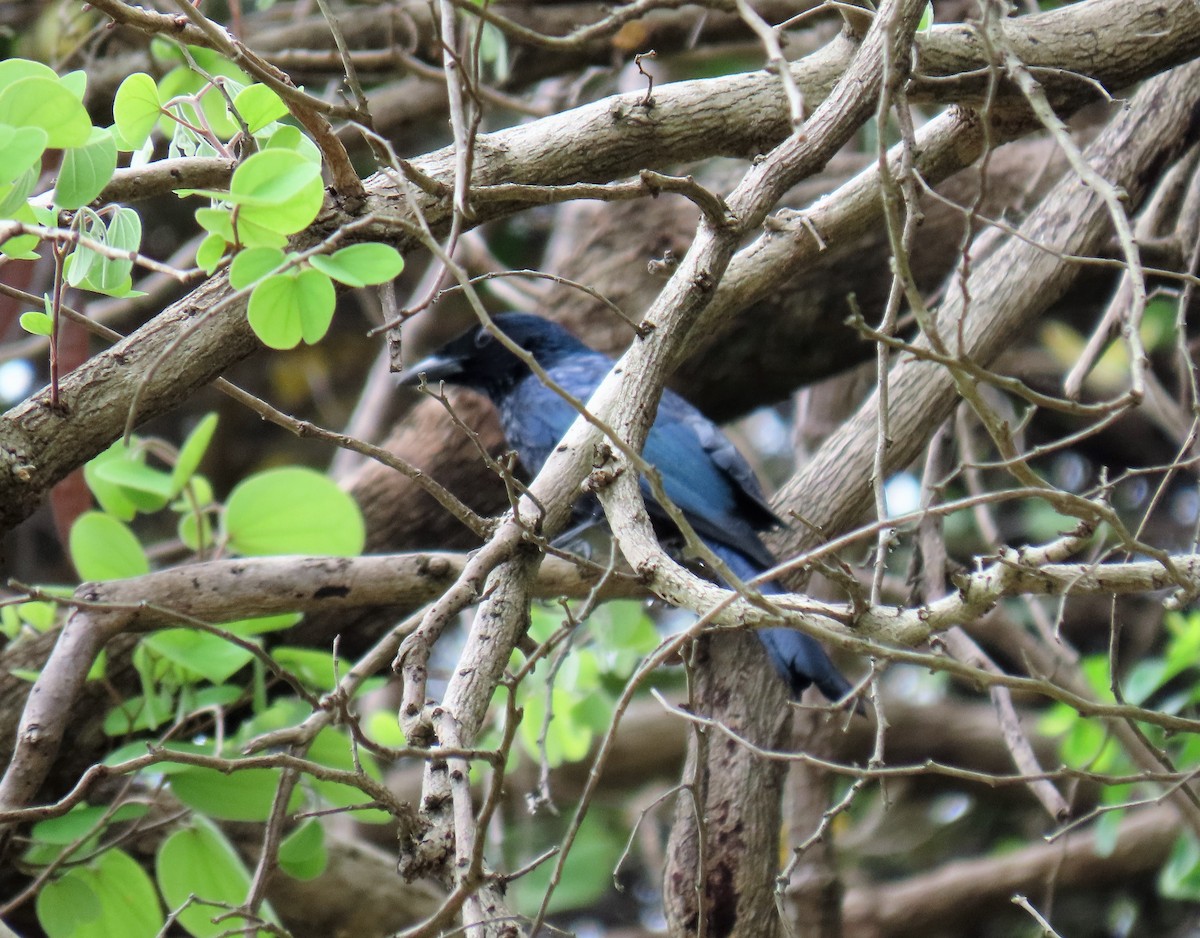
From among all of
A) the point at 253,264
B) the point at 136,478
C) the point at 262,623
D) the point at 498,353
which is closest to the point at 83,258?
the point at 253,264

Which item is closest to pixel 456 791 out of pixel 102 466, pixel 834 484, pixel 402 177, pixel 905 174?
pixel 402 177

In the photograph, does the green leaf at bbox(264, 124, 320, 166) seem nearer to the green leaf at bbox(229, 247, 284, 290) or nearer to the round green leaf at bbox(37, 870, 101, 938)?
the green leaf at bbox(229, 247, 284, 290)

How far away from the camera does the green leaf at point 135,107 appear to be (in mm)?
1936

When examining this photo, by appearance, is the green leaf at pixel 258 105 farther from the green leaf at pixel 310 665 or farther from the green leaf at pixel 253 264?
the green leaf at pixel 310 665

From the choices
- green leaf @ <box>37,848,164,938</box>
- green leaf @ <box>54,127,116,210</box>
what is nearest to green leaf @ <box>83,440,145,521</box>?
green leaf @ <box>37,848,164,938</box>

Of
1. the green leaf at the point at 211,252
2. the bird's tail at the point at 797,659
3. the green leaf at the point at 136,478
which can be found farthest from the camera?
the bird's tail at the point at 797,659

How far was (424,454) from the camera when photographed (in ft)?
12.8

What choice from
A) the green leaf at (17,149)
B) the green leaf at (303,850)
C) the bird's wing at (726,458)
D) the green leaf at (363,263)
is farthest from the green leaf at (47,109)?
the bird's wing at (726,458)

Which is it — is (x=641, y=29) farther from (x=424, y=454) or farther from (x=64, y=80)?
(x=64, y=80)

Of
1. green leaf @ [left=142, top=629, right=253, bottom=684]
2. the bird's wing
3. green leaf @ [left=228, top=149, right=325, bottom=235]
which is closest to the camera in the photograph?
green leaf @ [left=228, top=149, right=325, bottom=235]

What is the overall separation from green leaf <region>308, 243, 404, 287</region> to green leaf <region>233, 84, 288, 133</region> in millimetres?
343

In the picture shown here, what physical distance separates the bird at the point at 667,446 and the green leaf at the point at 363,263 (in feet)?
3.80

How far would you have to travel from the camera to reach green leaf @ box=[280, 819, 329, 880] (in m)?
2.65

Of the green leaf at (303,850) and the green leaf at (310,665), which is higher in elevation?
the green leaf at (310,665)
